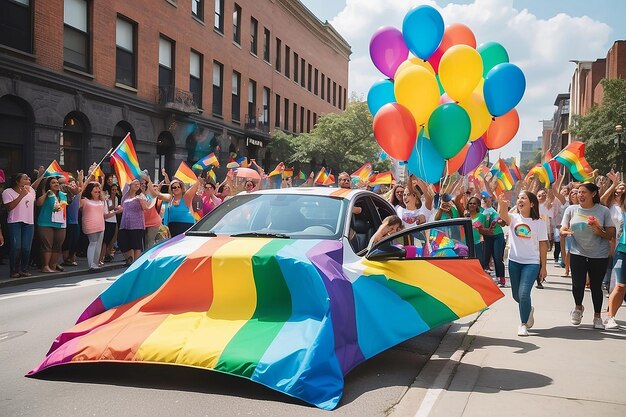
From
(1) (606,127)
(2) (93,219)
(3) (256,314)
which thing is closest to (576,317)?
(3) (256,314)

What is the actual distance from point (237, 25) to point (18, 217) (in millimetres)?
24288

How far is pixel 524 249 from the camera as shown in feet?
24.8

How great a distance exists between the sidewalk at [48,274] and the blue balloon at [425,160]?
690 cm

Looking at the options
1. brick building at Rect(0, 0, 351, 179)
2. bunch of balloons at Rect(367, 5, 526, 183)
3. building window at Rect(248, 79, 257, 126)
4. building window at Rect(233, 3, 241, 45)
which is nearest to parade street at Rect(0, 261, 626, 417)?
bunch of balloons at Rect(367, 5, 526, 183)

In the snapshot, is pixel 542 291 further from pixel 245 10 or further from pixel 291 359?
pixel 245 10

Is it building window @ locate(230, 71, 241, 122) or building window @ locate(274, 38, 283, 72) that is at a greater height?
building window @ locate(274, 38, 283, 72)

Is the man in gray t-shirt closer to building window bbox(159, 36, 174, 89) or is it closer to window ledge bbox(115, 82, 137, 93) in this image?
window ledge bbox(115, 82, 137, 93)

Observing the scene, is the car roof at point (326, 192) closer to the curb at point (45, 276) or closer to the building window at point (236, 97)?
the curb at point (45, 276)

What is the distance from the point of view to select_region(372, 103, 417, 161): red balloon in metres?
9.77

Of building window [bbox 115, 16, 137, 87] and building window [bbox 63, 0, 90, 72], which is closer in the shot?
building window [bbox 63, 0, 90, 72]

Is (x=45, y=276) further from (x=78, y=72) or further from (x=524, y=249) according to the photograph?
(x=78, y=72)

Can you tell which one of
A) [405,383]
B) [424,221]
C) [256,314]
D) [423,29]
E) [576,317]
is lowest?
[405,383]

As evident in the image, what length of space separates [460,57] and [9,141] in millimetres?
12826

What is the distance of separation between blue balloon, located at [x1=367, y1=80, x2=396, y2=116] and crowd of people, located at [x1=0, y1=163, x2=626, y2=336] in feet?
5.07
